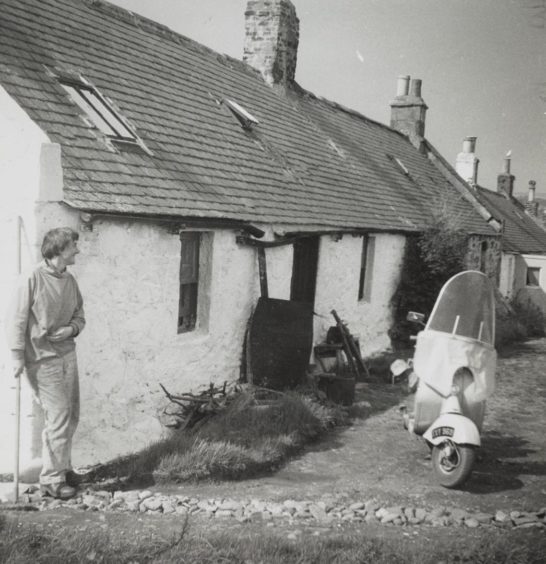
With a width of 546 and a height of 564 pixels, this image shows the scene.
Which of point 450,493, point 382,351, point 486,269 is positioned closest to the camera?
point 450,493

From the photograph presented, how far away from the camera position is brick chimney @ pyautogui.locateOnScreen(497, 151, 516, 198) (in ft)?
122

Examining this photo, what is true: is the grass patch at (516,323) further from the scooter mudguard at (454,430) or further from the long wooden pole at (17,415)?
the long wooden pole at (17,415)

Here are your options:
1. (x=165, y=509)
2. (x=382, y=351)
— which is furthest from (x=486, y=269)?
(x=165, y=509)

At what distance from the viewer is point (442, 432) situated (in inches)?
246

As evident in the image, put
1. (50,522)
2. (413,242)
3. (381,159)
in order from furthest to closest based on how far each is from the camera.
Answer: (381,159)
(413,242)
(50,522)

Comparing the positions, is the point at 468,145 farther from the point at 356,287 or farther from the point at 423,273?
the point at 356,287

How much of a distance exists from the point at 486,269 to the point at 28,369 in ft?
57.5

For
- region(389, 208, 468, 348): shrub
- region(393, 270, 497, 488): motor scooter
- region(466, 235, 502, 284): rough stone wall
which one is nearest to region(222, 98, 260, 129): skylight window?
region(389, 208, 468, 348): shrub

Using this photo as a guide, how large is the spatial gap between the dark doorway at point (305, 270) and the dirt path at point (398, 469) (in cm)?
218

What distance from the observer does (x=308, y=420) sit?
26.2ft

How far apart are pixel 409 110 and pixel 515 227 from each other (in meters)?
9.29

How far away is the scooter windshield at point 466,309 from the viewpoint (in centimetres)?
694

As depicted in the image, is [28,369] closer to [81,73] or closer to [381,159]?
[81,73]

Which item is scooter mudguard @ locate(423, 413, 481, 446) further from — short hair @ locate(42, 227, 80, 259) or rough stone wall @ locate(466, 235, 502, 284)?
rough stone wall @ locate(466, 235, 502, 284)
